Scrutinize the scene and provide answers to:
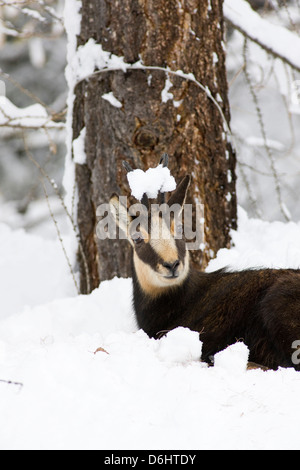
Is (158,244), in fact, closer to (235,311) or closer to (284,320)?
(235,311)

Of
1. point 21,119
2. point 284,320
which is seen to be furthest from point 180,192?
point 21,119

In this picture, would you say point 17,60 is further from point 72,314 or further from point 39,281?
point 72,314

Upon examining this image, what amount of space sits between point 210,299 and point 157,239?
1.75 ft

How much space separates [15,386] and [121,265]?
8.76ft

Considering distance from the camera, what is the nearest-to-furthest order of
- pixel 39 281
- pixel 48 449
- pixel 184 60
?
pixel 48 449, pixel 184 60, pixel 39 281

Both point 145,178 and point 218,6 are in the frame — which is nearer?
point 145,178

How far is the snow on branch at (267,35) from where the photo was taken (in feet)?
18.4

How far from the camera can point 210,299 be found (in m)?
4.22

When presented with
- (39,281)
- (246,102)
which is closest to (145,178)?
(39,281)

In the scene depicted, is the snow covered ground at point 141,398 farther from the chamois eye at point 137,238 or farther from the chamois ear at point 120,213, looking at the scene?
the chamois ear at point 120,213

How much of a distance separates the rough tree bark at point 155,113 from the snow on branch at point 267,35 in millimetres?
262

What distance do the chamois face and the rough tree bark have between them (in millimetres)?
755

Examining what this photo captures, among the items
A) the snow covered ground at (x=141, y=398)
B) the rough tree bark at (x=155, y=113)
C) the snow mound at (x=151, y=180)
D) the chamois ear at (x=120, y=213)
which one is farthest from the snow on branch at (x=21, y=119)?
the snow covered ground at (x=141, y=398)

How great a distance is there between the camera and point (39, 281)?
697 centimetres
